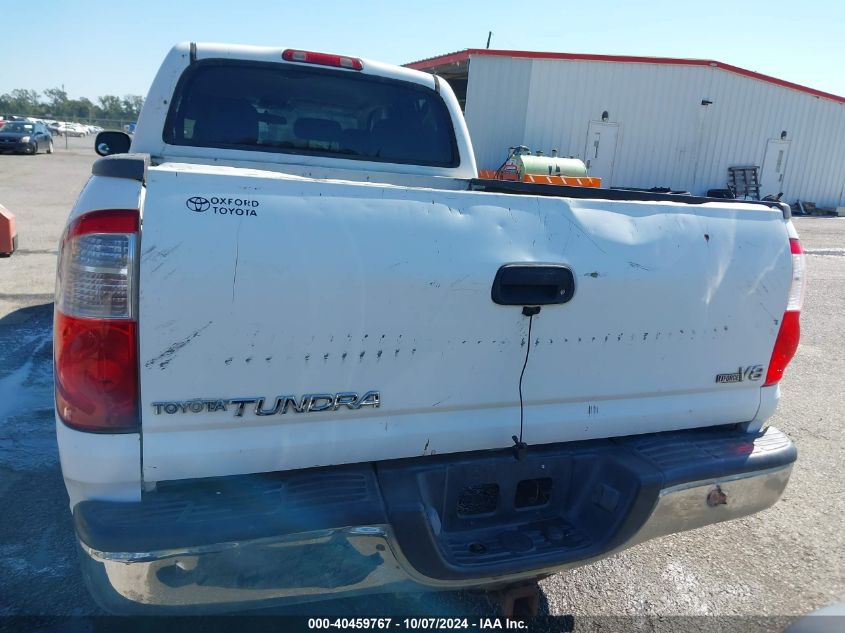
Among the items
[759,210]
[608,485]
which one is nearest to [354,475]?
[608,485]

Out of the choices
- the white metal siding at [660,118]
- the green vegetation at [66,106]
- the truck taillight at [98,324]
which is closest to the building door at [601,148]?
the white metal siding at [660,118]

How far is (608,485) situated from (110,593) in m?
1.70

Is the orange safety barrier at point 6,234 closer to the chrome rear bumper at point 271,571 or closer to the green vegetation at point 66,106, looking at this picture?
the chrome rear bumper at point 271,571

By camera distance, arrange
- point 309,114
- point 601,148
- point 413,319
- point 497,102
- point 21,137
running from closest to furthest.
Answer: point 413,319
point 309,114
point 497,102
point 601,148
point 21,137

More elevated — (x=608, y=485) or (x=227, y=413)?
(x=227, y=413)

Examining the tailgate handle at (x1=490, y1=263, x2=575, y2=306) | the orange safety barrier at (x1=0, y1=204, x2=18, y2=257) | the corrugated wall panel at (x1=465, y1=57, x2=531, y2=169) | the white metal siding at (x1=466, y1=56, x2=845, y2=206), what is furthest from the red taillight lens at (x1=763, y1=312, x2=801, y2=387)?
the white metal siding at (x1=466, y1=56, x2=845, y2=206)

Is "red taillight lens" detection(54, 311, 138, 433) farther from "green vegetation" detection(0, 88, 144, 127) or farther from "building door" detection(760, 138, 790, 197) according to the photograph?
"green vegetation" detection(0, 88, 144, 127)

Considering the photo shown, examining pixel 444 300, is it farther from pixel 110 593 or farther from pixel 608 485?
pixel 110 593

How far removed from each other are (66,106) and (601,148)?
100 meters

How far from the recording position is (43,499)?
3504mm

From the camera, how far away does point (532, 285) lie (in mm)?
2191

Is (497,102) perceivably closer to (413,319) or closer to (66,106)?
(413,319)

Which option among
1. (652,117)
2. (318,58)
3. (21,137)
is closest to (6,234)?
(318,58)

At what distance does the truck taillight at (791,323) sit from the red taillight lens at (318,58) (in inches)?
97.6
